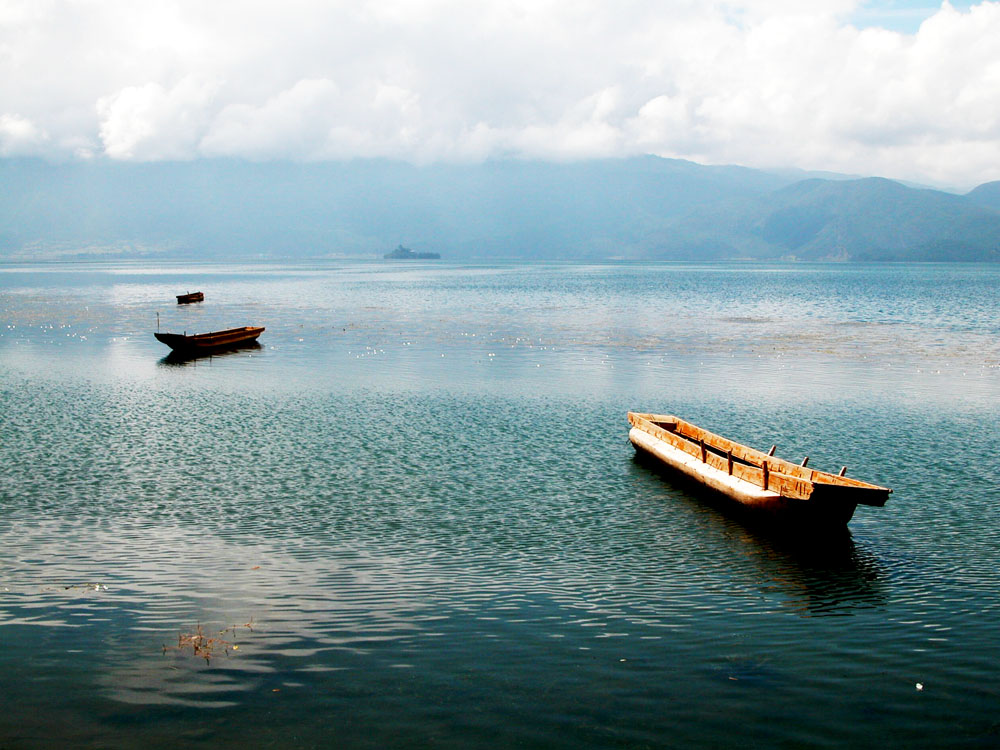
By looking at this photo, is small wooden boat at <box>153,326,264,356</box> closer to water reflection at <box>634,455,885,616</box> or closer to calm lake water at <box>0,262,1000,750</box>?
calm lake water at <box>0,262,1000,750</box>

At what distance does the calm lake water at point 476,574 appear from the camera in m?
16.3

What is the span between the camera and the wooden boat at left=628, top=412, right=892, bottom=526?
86.8 feet

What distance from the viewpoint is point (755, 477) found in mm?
30219

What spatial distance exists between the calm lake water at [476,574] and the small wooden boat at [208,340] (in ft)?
61.4

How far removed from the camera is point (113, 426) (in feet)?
145

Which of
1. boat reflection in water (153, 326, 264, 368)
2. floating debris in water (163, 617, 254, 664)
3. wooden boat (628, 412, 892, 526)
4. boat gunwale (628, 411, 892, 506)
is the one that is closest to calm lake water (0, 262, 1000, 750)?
floating debris in water (163, 617, 254, 664)

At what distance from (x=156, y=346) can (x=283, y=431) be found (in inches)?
1781

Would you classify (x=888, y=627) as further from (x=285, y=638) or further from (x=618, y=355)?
(x=618, y=355)

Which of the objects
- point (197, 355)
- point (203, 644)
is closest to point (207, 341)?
point (197, 355)

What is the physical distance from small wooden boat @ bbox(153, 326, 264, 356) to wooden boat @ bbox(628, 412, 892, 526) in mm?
46325

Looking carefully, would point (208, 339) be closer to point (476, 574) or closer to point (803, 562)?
point (476, 574)

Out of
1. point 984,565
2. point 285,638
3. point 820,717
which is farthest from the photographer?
point 984,565

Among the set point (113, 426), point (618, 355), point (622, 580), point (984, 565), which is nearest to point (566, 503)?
point (622, 580)

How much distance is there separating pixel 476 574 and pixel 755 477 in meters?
11.1
